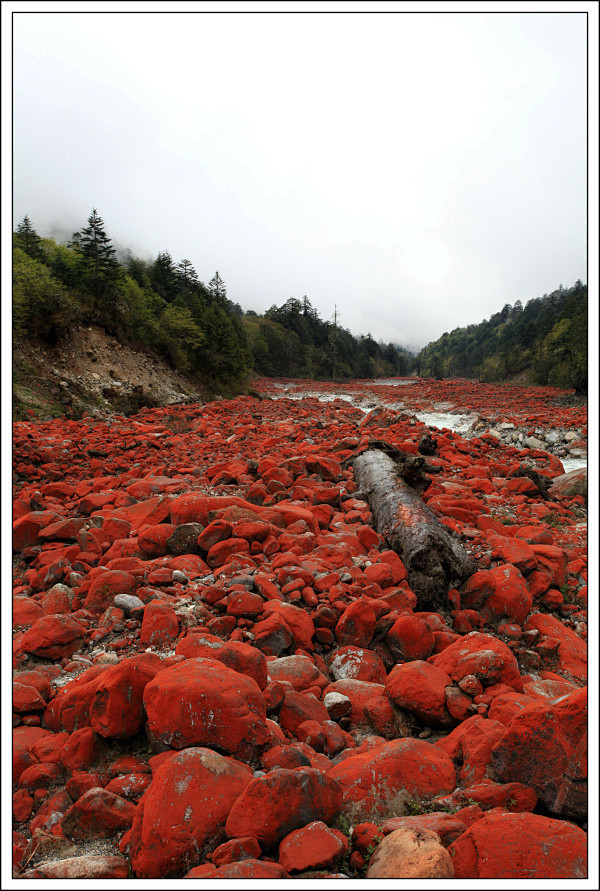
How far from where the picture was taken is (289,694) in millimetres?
2379

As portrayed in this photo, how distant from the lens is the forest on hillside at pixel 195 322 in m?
2.95

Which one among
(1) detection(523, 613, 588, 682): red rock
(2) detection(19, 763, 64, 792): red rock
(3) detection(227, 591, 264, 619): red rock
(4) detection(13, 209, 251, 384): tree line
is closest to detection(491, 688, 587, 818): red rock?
(1) detection(523, 613, 588, 682): red rock

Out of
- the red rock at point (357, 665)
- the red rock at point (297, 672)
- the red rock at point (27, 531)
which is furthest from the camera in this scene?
the red rock at point (27, 531)

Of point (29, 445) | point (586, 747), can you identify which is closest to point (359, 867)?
point (586, 747)

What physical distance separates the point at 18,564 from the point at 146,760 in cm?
327

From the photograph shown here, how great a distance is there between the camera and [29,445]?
7488 millimetres

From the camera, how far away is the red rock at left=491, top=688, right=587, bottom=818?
4.74 ft

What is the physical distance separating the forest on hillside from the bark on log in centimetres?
182

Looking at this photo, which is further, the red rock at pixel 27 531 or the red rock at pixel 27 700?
the red rock at pixel 27 531

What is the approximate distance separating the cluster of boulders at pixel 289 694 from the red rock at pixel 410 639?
1 centimetres

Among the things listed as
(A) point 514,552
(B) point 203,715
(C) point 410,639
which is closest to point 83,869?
(B) point 203,715

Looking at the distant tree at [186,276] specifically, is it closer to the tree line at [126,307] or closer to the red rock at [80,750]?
the tree line at [126,307]

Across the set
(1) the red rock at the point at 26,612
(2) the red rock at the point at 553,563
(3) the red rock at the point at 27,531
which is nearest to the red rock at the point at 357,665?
(2) the red rock at the point at 553,563

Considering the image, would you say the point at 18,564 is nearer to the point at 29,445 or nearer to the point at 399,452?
the point at 29,445
